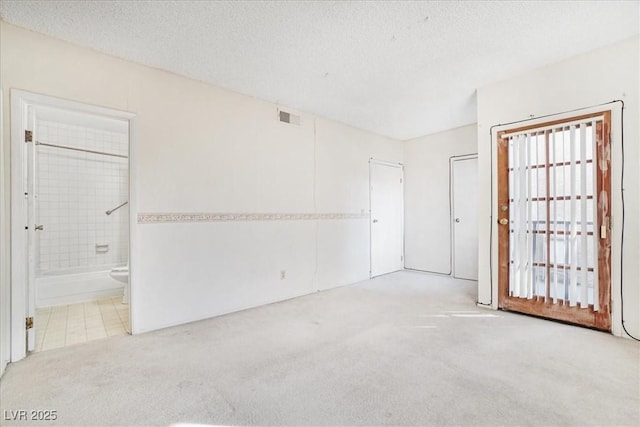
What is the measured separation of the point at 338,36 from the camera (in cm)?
231

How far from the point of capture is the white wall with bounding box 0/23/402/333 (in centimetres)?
244

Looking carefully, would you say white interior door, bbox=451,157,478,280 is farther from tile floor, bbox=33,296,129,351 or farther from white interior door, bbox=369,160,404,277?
tile floor, bbox=33,296,129,351

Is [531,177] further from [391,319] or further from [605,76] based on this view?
[391,319]

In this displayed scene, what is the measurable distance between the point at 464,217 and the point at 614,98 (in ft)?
8.26

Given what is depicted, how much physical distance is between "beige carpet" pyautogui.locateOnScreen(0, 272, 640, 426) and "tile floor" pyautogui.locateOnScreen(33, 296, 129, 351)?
0.83ft

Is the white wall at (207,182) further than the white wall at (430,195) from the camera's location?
No

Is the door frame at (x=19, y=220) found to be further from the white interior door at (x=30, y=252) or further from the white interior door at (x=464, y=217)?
the white interior door at (x=464, y=217)

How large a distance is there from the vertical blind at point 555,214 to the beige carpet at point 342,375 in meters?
0.38

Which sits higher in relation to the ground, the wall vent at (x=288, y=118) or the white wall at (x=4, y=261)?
the wall vent at (x=288, y=118)

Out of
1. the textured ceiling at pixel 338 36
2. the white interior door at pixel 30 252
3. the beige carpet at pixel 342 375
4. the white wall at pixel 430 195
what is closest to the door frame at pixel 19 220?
the white interior door at pixel 30 252

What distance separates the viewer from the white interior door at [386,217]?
4934 mm

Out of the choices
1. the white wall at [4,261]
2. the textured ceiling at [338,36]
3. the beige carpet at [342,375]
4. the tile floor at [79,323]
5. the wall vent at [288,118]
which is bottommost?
the tile floor at [79,323]

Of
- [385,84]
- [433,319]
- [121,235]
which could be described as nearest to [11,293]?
[121,235]

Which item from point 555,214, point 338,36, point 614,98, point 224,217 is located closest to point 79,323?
point 224,217
